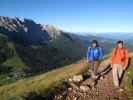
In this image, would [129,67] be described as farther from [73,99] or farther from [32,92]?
[32,92]

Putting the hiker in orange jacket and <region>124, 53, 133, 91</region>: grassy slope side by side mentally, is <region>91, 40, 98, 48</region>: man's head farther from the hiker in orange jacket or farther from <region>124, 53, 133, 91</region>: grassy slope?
<region>124, 53, 133, 91</region>: grassy slope

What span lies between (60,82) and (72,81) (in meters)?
0.92

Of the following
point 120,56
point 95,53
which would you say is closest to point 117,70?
point 120,56

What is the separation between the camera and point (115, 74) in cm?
1402

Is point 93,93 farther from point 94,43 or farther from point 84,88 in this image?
point 94,43

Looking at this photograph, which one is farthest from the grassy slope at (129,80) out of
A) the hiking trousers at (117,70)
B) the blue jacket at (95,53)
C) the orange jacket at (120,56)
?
the blue jacket at (95,53)

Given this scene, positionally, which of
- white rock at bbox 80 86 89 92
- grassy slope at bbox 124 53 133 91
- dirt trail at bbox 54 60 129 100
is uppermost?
grassy slope at bbox 124 53 133 91

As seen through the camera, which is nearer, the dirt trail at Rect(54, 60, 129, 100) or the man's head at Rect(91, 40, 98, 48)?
the dirt trail at Rect(54, 60, 129, 100)

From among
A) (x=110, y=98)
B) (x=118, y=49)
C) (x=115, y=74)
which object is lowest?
(x=110, y=98)

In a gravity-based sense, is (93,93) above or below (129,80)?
below

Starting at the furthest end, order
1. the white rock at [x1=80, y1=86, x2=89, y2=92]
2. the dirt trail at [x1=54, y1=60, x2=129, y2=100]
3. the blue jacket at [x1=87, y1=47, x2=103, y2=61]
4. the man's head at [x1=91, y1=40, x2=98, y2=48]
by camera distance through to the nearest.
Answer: the blue jacket at [x1=87, y1=47, x2=103, y2=61]
the man's head at [x1=91, y1=40, x2=98, y2=48]
the white rock at [x1=80, y1=86, x2=89, y2=92]
the dirt trail at [x1=54, y1=60, x2=129, y2=100]

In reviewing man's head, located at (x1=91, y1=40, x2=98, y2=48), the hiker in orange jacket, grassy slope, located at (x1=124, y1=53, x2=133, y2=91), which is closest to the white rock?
the hiker in orange jacket

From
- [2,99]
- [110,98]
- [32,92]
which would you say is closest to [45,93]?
[32,92]

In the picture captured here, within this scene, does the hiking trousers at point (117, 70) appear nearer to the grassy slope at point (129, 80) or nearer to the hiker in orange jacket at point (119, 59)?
the hiker in orange jacket at point (119, 59)
